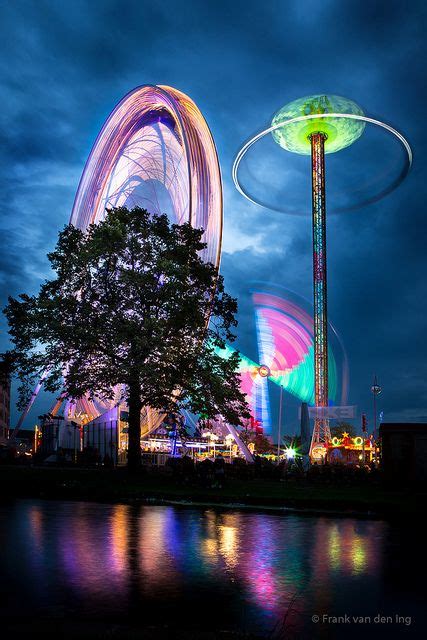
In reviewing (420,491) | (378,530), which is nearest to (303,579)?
(378,530)

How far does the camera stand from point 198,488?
27797mm

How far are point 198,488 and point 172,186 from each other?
29.9m

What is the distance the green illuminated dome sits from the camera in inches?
2579

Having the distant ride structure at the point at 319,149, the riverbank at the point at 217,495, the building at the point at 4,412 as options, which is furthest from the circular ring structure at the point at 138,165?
the building at the point at 4,412

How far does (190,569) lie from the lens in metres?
9.85

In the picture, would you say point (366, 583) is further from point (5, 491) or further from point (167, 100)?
point (167, 100)

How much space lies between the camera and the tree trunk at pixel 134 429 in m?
33.2

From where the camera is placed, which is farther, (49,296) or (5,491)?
(49,296)

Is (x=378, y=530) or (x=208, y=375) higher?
(x=208, y=375)

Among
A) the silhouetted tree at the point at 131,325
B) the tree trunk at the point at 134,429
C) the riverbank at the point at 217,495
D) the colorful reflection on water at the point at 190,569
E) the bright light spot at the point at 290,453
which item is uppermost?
the silhouetted tree at the point at 131,325

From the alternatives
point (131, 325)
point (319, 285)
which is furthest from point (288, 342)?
point (131, 325)

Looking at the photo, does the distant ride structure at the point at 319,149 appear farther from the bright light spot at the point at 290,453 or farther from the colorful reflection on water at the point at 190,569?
the colorful reflection on water at the point at 190,569

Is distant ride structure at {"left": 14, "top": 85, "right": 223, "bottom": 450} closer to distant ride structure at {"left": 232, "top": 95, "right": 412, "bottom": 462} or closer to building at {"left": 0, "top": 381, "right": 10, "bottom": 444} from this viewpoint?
distant ride structure at {"left": 232, "top": 95, "right": 412, "bottom": 462}

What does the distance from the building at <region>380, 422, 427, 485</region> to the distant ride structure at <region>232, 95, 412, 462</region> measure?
29.4 meters
